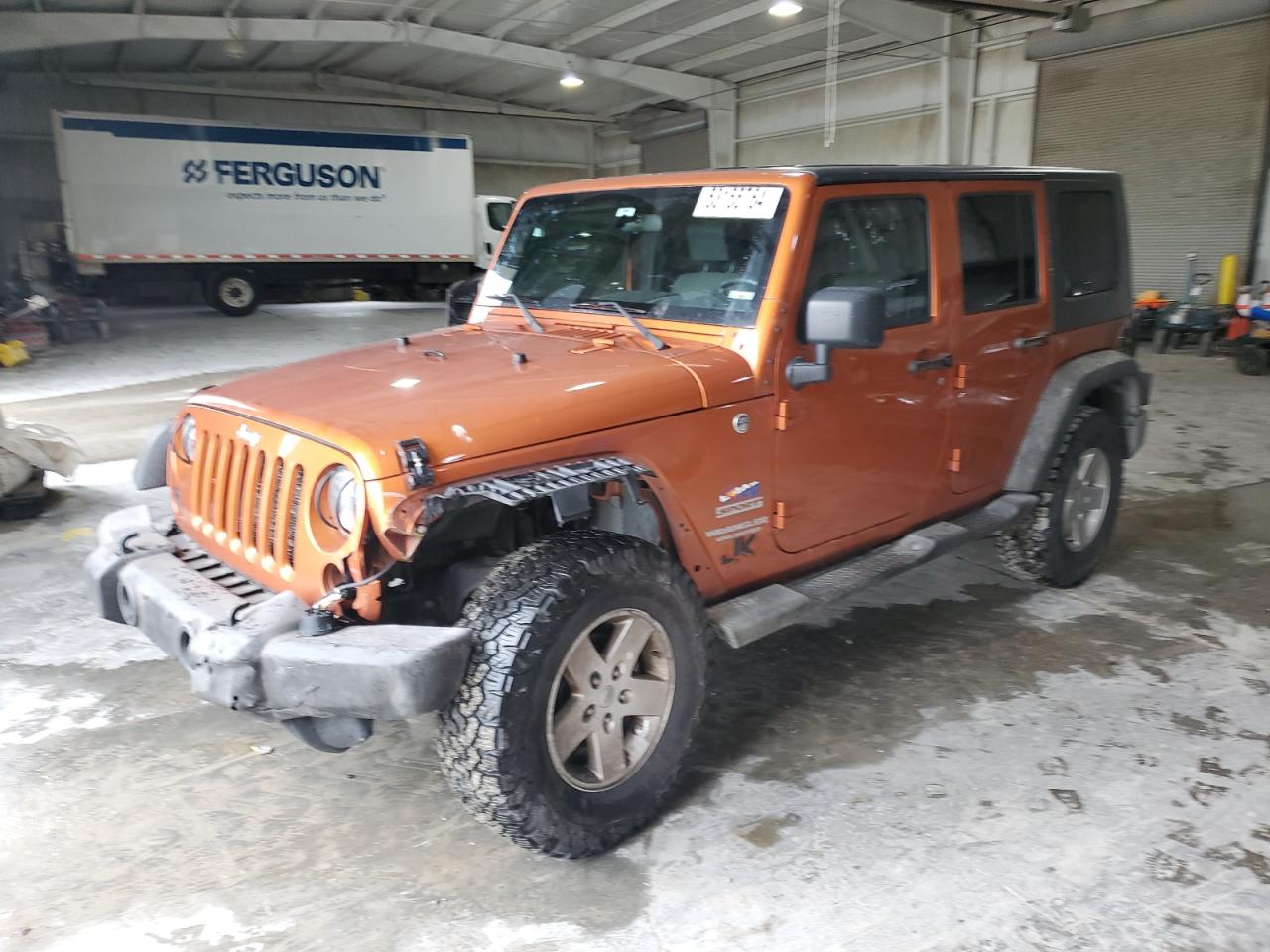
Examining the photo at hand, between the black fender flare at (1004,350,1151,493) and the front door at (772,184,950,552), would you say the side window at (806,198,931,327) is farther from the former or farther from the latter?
the black fender flare at (1004,350,1151,493)

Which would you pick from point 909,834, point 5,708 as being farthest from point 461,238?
point 909,834

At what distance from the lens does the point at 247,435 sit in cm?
263

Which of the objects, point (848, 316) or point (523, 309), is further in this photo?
point (523, 309)

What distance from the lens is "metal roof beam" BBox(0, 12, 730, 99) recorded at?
50.0 feet

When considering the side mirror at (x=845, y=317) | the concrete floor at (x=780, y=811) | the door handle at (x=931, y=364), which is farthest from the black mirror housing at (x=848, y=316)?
the concrete floor at (x=780, y=811)

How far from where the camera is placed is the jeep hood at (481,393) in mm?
2312

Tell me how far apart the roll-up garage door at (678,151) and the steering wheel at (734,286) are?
19767mm

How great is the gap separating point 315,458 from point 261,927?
1.16m

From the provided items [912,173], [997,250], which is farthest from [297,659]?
[997,250]

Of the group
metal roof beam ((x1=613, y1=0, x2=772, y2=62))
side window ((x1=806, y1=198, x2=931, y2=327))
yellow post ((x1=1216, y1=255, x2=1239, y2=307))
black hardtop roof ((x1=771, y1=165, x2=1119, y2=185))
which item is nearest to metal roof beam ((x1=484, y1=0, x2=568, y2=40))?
metal roof beam ((x1=613, y1=0, x2=772, y2=62))

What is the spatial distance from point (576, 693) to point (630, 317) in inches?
50.7

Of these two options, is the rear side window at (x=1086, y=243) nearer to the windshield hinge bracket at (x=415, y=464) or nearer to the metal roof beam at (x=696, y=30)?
the windshield hinge bracket at (x=415, y=464)

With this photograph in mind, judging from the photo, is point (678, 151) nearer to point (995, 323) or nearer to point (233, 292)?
point (233, 292)

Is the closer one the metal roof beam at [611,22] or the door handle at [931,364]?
the door handle at [931,364]
